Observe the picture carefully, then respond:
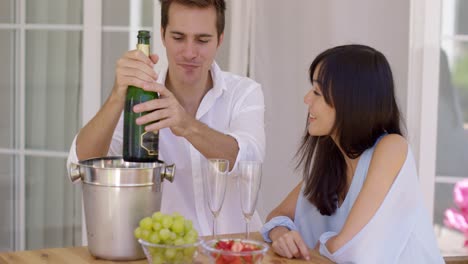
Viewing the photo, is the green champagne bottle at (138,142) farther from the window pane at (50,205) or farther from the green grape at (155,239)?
the window pane at (50,205)

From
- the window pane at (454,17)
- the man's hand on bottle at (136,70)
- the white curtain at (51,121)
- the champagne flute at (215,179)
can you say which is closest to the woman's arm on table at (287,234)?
the champagne flute at (215,179)

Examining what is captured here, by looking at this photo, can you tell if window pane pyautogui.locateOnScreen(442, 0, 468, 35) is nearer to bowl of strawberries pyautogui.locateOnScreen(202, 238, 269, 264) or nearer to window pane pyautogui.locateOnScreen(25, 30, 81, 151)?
window pane pyautogui.locateOnScreen(25, 30, 81, 151)

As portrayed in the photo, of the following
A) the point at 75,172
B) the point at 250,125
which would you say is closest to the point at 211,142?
the point at 250,125

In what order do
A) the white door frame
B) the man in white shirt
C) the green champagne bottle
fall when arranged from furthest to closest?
the white door frame
the man in white shirt
the green champagne bottle

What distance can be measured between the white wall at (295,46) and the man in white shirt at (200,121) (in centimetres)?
99

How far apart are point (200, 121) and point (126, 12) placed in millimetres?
1579

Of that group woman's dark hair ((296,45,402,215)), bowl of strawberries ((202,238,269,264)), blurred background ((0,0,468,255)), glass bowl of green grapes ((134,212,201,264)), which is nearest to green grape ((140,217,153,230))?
glass bowl of green grapes ((134,212,201,264))

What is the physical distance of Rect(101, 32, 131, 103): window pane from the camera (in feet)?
11.8

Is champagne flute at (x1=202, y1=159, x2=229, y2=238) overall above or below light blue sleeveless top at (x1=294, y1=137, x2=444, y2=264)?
above

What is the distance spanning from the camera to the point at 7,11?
368cm

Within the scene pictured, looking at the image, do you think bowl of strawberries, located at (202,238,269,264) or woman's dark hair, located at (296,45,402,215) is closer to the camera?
bowl of strawberries, located at (202,238,269,264)

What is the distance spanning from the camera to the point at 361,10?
3.20m

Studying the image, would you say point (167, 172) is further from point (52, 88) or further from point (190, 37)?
point (52, 88)

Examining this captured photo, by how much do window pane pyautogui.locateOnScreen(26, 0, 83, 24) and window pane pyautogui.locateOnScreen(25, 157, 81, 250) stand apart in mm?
671
